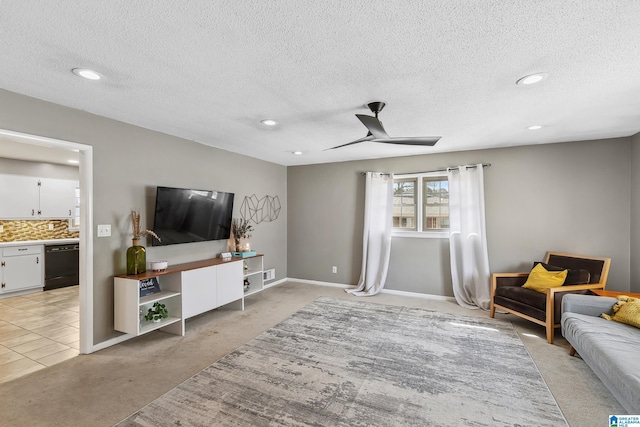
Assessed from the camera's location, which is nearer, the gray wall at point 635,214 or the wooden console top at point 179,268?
the wooden console top at point 179,268

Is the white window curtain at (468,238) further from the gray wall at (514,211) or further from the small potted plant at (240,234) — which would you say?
the small potted plant at (240,234)

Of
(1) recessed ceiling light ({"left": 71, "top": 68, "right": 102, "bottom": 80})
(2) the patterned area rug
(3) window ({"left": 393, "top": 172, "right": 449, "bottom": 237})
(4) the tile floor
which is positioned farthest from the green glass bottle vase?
(3) window ({"left": 393, "top": 172, "right": 449, "bottom": 237})

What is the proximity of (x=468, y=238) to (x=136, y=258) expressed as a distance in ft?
14.8

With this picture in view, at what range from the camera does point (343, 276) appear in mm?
5598

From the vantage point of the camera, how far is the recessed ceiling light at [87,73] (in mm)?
2057

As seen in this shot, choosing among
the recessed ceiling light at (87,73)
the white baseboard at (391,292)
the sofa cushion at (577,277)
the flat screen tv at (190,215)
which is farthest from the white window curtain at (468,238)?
the recessed ceiling light at (87,73)

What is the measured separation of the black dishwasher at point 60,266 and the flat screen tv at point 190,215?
3.58m

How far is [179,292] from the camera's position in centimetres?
338

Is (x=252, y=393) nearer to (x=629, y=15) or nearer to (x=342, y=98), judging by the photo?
(x=342, y=98)

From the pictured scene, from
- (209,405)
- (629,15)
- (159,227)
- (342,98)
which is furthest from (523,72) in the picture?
(159,227)

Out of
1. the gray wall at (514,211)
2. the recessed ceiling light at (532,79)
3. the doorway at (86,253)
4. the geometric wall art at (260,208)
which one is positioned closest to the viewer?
the recessed ceiling light at (532,79)

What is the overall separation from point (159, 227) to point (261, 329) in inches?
68.6

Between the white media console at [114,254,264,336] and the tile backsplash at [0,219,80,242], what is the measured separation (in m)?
4.15
